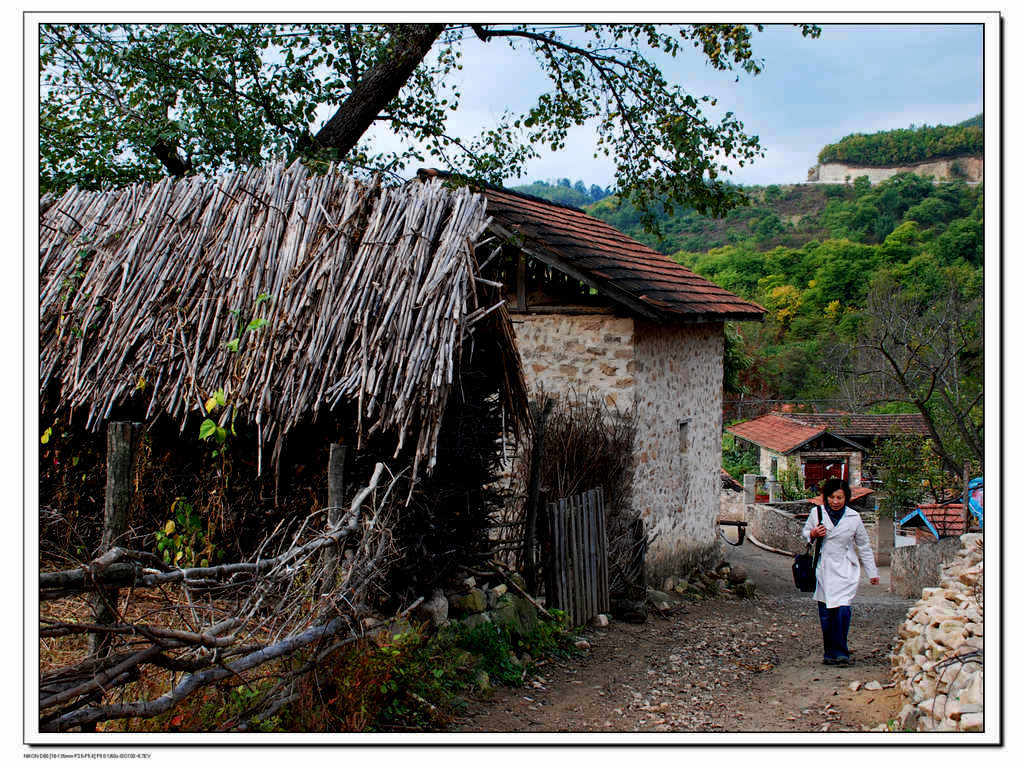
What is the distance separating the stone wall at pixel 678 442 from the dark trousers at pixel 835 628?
326 cm

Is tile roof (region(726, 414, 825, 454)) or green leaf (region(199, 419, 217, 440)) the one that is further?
tile roof (region(726, 414, 825, 454))

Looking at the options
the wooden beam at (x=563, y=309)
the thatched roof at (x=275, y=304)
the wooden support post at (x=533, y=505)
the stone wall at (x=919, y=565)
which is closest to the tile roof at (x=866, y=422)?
the stone wall at (x=919, y=565)

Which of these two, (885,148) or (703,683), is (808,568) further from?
(885,148)

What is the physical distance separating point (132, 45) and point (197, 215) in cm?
388

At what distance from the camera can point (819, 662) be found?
21.8ft

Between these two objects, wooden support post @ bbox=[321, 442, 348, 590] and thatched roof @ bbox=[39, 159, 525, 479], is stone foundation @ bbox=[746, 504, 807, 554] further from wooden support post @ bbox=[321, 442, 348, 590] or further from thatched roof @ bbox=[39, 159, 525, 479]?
wooden support post @ bbox=[321, 442, 348, 590]

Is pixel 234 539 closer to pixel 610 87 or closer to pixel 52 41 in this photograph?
pixel 52 41

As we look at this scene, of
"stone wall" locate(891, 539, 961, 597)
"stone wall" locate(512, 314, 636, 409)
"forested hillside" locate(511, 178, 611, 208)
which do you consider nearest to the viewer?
"stone wall" locate(512, 314, 636, 409)

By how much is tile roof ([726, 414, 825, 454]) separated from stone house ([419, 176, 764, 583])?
53.6 ft

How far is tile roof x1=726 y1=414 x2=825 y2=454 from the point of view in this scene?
87.3 ft

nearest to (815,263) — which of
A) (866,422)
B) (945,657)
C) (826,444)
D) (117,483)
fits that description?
(866,422)

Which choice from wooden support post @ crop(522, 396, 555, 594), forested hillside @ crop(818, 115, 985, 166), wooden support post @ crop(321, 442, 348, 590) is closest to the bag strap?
wooden support post @ crop(522, 396, 555, 594)

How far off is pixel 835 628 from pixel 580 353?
13.8 feet

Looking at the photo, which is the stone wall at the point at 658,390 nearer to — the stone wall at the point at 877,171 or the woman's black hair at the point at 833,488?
the woman's black hair at the point at 833,488
